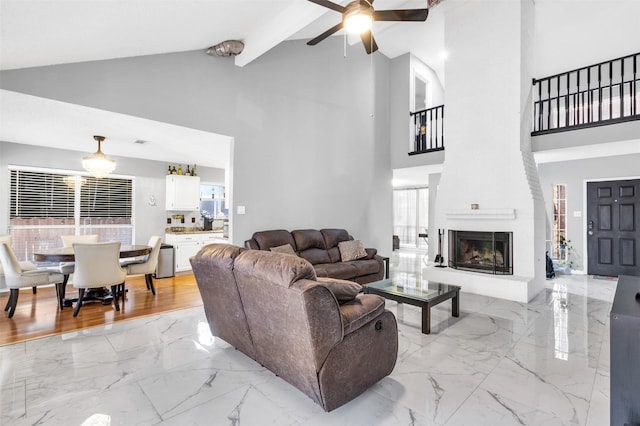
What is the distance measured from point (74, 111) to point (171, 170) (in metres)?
3.27

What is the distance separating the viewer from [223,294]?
255 centimetres

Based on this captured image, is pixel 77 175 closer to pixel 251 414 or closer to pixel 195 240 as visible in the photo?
pixel 195 240

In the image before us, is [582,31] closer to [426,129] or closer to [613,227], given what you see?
[426,129]

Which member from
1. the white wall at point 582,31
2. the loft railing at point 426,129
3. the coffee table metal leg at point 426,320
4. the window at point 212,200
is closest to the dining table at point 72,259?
the window at point 212,200

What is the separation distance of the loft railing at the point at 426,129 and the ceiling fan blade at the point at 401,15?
3856 millimetres

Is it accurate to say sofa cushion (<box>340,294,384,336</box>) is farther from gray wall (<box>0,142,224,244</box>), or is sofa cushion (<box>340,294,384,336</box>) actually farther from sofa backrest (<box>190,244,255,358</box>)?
gray wall (<box>0,142,224,244</box>)

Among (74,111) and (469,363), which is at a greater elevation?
(74,111)

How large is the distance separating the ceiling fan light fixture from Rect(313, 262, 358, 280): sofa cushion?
9.83ft

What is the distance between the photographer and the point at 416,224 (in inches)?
445

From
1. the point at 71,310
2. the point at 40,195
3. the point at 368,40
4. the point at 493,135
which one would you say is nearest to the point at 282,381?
the point at 71,310

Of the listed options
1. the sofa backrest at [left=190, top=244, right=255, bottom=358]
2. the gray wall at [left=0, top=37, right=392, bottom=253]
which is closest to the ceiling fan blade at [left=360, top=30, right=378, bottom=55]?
the gray wall at [left=0, top=37, right=392, bottom=253]

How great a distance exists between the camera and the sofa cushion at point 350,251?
5.40 metres

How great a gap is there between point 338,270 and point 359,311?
264 cm

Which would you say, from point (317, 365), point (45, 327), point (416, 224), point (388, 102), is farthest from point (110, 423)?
point (416, 224)
